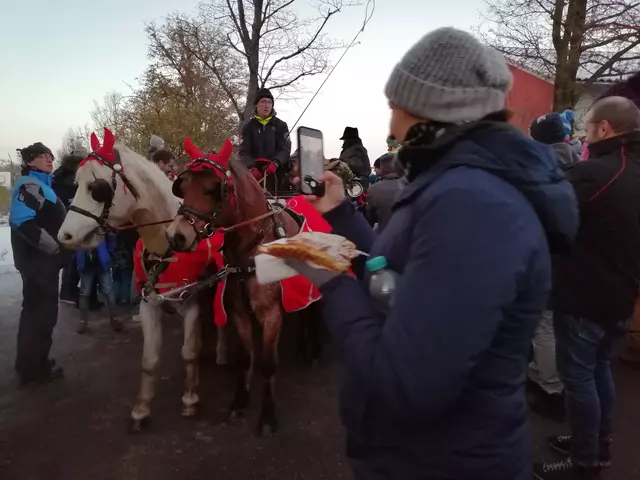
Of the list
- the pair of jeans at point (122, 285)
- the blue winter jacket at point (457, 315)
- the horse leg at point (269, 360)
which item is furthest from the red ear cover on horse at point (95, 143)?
the pair of jeans at point (122, 285)

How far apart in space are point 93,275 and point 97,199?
10.3ft

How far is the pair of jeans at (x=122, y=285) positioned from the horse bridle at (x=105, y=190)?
3612 millimetres

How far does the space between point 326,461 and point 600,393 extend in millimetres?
1885

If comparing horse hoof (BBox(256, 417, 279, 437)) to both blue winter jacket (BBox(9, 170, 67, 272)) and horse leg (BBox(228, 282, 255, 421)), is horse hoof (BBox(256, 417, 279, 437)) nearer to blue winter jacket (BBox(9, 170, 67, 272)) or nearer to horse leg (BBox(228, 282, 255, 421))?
horse leg (BBox(228, 282, 255, 421))

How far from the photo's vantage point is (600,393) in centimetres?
302

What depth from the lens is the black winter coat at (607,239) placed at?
9.10ft

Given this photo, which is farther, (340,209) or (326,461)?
(326,461)

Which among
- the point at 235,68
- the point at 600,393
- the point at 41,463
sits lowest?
the point at 41,463

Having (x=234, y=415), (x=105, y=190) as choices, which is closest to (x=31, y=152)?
(x=105, y=190)

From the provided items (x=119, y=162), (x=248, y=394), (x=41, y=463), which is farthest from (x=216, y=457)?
(x=119, y=162)

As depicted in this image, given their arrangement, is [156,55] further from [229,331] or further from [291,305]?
[291,305]

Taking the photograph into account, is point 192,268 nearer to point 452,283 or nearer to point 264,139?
point 264,139

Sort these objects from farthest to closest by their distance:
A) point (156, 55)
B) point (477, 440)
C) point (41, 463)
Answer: point (156, 55) < point (41, 463) < point (477, 440)

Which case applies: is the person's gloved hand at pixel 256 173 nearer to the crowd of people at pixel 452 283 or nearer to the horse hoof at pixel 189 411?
the horse hoof at pixel 189 411
